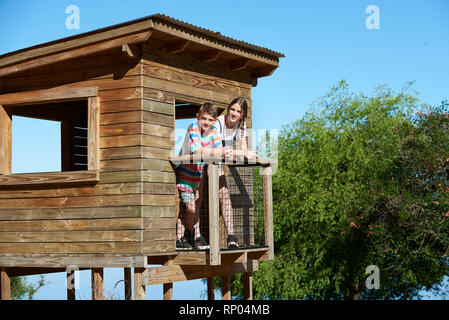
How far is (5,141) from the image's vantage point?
1011 centimetres

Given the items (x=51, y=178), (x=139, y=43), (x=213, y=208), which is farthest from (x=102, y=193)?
(x=139, y=43)

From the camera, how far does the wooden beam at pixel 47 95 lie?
9.34 meters

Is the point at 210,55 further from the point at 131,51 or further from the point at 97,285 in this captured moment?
the point at 97,285

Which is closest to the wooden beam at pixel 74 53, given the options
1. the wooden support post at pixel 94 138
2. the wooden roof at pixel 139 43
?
the wooden roof at pixel 139 43

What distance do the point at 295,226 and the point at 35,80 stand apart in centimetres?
1410

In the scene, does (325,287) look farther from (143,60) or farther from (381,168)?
(143,60)

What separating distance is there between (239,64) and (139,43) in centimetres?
233

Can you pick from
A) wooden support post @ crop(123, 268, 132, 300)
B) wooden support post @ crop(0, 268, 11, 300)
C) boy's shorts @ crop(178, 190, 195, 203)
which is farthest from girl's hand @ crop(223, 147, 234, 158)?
wooden support post @ crop(0, 268, 11, 300)

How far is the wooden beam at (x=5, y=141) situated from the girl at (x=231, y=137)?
3346 millimetres

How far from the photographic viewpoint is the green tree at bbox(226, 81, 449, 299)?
738 inches

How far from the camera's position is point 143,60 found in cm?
898
